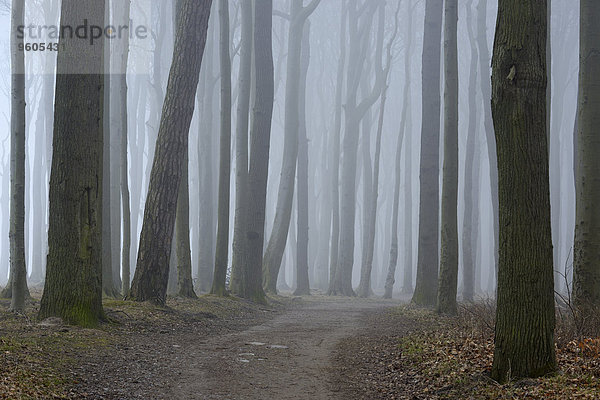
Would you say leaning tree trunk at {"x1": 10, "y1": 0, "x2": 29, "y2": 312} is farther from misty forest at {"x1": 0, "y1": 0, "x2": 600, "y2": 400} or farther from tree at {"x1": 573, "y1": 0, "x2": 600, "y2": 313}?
tree at {"x1": 573, "y1": 0, "x2": 600, "y2": 313}

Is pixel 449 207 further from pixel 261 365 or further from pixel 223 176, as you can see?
pixel 261 365

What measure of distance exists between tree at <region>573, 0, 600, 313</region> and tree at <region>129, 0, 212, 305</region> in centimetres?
734

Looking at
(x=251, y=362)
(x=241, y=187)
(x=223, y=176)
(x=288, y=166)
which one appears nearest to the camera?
(x=251, y=362)

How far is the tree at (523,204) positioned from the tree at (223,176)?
37.3 ft

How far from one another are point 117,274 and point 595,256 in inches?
485

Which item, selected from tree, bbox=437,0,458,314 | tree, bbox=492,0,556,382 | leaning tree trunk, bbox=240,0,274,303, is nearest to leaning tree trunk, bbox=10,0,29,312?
tree, bbox=492,0,556,382

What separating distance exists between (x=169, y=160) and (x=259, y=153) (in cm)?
688

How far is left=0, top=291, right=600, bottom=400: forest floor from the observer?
265 inches

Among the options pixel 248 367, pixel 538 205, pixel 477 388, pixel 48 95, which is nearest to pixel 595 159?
pixel 538 205

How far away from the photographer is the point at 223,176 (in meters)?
18.0

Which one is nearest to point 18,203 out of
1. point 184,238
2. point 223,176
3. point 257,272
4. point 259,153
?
point 184,238

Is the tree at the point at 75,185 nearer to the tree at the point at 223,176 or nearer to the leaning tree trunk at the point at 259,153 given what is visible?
the tree at the point at 223,176

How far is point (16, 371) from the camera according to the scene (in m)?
6.64

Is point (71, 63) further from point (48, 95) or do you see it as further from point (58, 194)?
point (48, 95)
